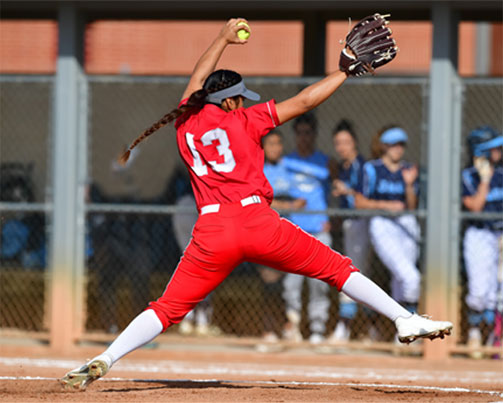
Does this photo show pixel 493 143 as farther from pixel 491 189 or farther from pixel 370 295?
pixel 370 295

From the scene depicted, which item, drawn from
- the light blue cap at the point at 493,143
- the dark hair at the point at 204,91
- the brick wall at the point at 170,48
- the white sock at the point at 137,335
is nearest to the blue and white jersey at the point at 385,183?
the light blue cap at the point at 493,143

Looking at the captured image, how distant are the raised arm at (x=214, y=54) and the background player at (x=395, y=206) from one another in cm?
312

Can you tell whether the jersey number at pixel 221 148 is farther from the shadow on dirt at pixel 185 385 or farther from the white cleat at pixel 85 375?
the shadow on dirt at pixel 185 385

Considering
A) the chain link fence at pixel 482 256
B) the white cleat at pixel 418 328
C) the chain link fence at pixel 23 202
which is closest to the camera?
the white cleat at pixel 418 328

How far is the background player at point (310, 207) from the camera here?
9.26m

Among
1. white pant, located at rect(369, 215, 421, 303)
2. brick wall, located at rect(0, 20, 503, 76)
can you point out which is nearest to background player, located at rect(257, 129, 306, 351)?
white pant, located at rect(369, 215, 421, 303)

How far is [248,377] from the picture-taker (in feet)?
25.2

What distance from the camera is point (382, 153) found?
30.2 ft

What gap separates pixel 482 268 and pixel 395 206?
906 millimetres

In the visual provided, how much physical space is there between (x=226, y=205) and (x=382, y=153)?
3.61 meters

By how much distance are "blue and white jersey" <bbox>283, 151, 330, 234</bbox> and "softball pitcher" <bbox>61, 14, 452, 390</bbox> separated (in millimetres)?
3330

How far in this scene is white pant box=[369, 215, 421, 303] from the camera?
905 centimetres

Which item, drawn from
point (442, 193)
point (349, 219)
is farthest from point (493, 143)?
point (349, 219)

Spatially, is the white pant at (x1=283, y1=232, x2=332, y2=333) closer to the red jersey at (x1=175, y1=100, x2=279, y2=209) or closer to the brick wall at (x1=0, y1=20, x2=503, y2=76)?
the red jersey at (x1=175, y1=100, x2=279, y2=209)
